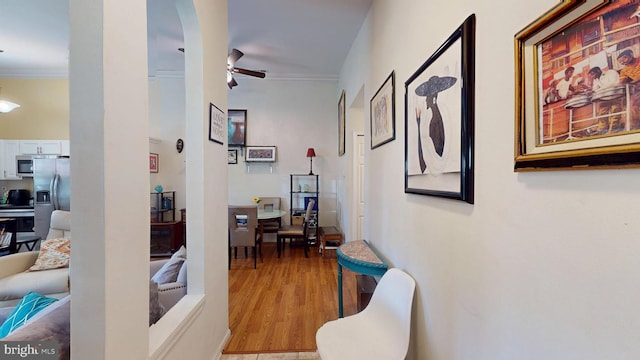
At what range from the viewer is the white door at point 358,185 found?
12.8ft

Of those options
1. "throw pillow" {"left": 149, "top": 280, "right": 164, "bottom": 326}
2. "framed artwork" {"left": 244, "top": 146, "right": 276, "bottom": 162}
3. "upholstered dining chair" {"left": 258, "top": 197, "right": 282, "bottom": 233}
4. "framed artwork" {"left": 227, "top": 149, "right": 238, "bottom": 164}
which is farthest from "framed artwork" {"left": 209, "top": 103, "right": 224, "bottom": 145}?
"framed artwork" {"left": 227, "top": 149, "right": 238, "bottom": 164}

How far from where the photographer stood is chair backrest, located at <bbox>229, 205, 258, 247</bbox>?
3.90 meters

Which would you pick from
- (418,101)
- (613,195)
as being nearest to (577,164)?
(613,195)

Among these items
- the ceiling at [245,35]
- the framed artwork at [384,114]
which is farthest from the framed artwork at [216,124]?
the ceiling at [245,35]

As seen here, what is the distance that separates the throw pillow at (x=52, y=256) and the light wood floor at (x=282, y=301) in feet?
5.64

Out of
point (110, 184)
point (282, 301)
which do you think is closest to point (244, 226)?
point (282, 301)

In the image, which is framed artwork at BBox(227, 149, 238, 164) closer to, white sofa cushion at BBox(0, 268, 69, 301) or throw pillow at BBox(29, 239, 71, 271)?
throw pillow at BBox(29, 239, 71, 271)

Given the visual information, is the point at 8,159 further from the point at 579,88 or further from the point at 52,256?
the point at 579,88

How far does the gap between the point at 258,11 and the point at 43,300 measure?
10.2 ft

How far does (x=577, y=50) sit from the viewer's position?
1.84 feet

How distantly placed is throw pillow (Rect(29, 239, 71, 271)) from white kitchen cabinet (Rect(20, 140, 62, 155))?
2799 mm

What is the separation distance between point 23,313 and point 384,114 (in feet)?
8.33

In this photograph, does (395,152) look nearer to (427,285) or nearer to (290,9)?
(427,285)

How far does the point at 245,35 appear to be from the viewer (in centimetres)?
346
